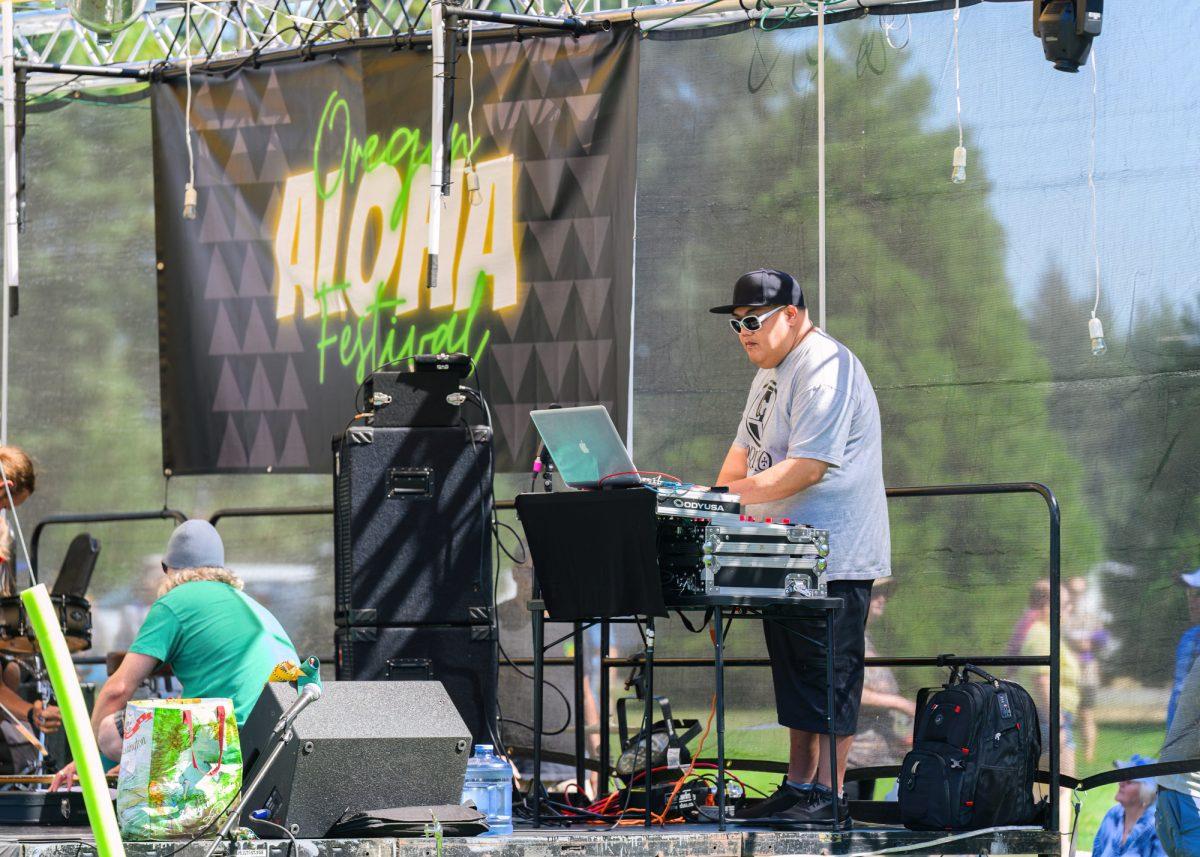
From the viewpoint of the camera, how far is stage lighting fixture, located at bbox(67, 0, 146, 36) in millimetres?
4934

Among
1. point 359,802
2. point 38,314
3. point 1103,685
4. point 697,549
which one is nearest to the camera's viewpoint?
point 359,802

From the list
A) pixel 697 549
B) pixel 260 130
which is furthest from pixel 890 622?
pixel 260 130

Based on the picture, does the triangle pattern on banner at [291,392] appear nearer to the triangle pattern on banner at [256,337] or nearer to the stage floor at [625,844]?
the triangle pattern on banner at [256,337]

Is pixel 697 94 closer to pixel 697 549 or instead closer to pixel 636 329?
pixel 636 329

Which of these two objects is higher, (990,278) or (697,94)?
(697,94)

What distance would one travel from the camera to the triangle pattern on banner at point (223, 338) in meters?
5.97

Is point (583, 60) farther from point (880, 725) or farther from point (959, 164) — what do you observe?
point (880, 725)

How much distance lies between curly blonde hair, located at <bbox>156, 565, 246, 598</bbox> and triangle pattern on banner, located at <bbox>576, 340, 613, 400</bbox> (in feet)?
5.97

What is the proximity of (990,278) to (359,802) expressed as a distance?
323 centimetres

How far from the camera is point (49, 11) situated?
20.7 feet

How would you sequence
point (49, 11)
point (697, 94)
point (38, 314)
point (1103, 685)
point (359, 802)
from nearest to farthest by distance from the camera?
1. point (359, 802)
2. point (1103, 685)
3. point (697, 94)
4. point (49, 11)
5. point (38, 314)

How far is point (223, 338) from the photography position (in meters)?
5.98

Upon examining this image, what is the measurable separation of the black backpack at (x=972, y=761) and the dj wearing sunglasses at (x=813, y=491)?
0.64 ft

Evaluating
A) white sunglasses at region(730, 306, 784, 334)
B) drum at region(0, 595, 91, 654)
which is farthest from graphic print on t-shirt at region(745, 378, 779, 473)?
drum at region(0, 595, 91, 654)
